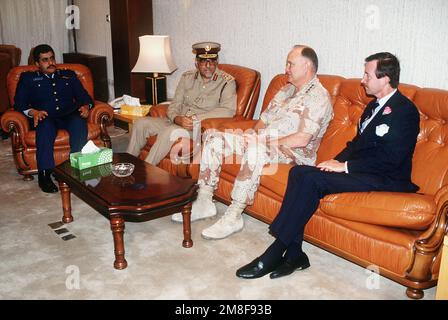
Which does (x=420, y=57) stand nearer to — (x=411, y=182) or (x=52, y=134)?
(x=411, y=182)

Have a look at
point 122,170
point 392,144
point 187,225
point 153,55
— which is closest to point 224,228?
point 187,225

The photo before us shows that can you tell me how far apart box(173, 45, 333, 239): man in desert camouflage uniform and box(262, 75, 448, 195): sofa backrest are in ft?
0.43

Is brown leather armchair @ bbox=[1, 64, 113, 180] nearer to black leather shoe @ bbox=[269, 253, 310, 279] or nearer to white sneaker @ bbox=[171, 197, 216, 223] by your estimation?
white sneaker @ bbox=[171, 197, 216, 223]

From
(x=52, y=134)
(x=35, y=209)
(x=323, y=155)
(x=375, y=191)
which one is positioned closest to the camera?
(x=375, y=191)

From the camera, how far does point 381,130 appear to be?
7.93ft

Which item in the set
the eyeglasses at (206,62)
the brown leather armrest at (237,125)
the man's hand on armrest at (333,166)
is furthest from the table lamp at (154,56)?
the man's hand on armrest at (333,166)

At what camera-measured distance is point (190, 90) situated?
385 cm

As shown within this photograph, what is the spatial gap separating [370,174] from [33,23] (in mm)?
6085

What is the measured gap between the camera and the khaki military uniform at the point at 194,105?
366 cm

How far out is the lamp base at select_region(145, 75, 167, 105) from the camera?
4473 mm

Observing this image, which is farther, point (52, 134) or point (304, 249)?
point (52, 134)

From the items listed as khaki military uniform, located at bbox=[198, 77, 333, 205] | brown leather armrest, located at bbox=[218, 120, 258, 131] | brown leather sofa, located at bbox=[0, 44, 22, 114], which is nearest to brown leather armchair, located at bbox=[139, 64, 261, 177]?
brown leather armrest, located at bbox=[218, 120, 258, 131]

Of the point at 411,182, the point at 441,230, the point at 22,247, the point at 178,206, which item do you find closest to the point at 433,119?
the point at 411,182

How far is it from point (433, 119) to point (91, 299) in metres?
2.13
